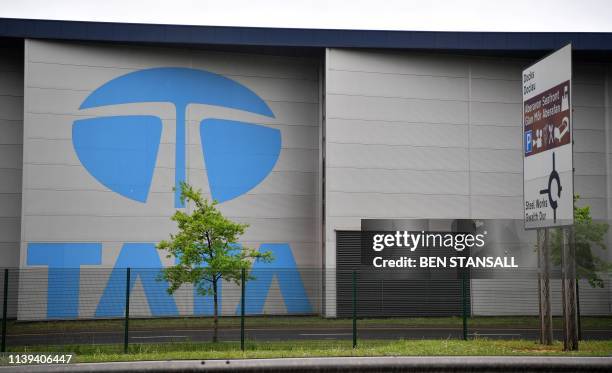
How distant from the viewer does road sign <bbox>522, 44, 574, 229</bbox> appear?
17281 mm

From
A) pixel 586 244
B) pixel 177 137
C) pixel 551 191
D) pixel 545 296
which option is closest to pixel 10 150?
pixel 177 137

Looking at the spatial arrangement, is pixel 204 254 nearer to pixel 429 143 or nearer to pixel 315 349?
pixel 315 349

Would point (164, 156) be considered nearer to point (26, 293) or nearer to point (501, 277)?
point (26, 293)

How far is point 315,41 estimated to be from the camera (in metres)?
34.2

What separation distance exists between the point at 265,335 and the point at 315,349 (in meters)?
3.56

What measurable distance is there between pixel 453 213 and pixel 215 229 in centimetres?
1541

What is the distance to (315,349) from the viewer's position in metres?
17.5

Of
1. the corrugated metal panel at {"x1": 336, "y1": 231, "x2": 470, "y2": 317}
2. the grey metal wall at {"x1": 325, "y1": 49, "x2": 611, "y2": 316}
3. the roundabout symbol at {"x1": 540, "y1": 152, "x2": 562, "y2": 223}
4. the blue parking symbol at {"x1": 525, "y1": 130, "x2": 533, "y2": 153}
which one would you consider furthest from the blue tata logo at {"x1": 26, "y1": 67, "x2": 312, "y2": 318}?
the roundabout symbol at {"x1": 540, "y1": 152, "x2": 562, "y2": 223}

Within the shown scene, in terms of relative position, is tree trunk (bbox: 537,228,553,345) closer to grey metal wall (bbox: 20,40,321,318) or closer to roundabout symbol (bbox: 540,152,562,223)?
roundabout symbol (bbox: 540,152,562,223)

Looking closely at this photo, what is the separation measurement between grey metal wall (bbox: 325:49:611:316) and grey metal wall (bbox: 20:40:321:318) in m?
2.29

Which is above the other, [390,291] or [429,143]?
[429,143]

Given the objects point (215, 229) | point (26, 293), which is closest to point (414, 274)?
point (215, 229)

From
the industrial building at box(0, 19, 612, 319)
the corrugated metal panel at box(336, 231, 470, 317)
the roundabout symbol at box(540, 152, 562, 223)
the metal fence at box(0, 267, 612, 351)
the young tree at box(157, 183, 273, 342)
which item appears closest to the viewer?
the roundabout symbol at box(540, 152, 562, 223)

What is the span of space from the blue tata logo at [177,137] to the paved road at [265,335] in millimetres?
10159
